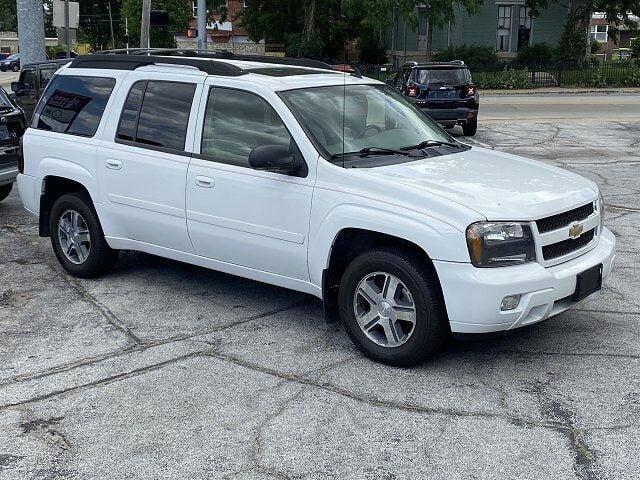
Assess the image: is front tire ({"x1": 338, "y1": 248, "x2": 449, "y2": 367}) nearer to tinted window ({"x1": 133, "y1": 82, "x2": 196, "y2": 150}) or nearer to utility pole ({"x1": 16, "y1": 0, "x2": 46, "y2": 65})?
tinted window ({"x1": 133, "y1": 82, "x2": 196, "y2": 150})

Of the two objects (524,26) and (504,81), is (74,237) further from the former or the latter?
(524,26)

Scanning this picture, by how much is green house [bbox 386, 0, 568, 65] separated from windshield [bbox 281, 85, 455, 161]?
37.2m

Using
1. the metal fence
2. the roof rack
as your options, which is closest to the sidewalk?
the metal fence

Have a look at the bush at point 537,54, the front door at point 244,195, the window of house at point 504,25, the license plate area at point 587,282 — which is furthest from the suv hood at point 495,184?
the window of house at point 504,25

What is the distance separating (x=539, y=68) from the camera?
37312 millimetres

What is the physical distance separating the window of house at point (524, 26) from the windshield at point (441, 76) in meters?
26.2

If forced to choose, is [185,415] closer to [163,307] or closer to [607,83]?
[163,307]

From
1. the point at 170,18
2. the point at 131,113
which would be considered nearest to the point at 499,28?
the point at 170,18

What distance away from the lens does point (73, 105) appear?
23.3ft

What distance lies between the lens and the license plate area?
5.10m

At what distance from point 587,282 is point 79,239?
4271 millimetres

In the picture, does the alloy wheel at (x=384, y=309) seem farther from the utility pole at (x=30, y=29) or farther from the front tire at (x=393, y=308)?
the utility pole at (x=30, y=29)

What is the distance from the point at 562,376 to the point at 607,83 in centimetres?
3449

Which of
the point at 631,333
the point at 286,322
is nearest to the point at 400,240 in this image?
the point at 286,322
